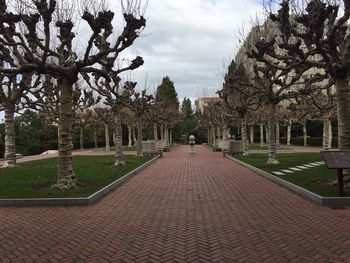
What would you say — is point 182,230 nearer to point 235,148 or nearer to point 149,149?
point 235,148

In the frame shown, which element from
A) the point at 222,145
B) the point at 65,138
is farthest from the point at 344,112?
the point at 222,145

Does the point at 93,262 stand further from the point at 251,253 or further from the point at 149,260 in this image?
the point at 251,253

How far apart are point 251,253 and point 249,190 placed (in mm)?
A: 6253

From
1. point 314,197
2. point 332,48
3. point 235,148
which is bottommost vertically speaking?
point 314,197

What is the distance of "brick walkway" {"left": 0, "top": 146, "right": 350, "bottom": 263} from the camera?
5977mm

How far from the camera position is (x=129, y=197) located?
11258 mm

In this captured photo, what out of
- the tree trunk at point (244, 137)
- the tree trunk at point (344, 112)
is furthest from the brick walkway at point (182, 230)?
the tree trunk at point (244, 137)

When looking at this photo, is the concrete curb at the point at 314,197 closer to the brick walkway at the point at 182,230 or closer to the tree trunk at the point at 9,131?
the brick walkway at the point at 182,230

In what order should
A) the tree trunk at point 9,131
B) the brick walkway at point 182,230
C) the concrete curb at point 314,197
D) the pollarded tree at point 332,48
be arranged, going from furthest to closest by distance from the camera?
the tree trunk at point 9,131, the pollarded tree at point 332,48, the concrete curb at point 314,197, the brick walkway at point 182,230

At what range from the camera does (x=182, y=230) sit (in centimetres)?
737

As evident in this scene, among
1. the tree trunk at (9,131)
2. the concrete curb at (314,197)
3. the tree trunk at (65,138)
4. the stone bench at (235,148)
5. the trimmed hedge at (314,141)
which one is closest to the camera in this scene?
the concrete curb at (314,197)

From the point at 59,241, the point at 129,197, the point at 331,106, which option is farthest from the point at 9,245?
the point at 331,106

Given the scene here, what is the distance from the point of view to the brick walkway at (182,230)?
5977 mm

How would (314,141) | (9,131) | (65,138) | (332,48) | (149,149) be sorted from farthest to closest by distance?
(314,141) → (149,149) → (9,131) → (65,138) → (332,48)
